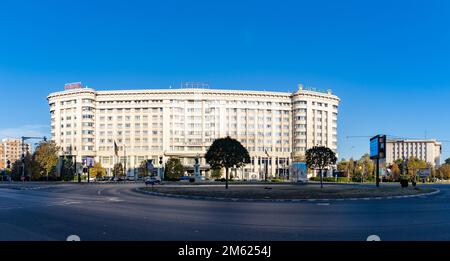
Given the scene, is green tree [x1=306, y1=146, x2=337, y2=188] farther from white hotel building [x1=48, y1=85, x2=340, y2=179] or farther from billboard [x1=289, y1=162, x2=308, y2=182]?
white hotel building [x1=48, y1=85, x2=340, y2=179]

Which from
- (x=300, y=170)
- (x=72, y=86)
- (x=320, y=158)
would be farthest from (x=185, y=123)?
(x=320, y=158)

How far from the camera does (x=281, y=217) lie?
15.1m

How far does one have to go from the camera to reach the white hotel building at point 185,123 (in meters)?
128

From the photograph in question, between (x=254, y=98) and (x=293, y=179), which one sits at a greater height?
(x=254, y=98)

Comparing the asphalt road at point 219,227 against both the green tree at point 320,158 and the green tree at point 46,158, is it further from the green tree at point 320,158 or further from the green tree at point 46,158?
the green tree at point 46,158

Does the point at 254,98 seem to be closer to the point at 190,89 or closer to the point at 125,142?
the point at 190,89

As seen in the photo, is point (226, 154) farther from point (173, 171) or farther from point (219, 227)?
point (173, 171)

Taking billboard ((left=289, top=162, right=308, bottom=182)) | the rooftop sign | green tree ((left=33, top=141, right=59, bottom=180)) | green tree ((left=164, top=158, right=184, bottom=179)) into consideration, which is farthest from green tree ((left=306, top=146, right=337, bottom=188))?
the rooftop sign

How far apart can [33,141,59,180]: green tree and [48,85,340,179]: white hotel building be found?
133ft

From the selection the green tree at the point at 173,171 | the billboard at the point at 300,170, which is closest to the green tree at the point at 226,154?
the billboard at the point at 300,170

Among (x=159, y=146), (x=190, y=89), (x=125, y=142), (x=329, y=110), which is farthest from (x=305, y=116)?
(x=125, y=142)

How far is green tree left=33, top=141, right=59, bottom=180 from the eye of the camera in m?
84.0

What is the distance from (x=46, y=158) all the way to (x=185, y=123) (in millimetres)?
53377

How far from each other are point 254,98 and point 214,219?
4629 inches
